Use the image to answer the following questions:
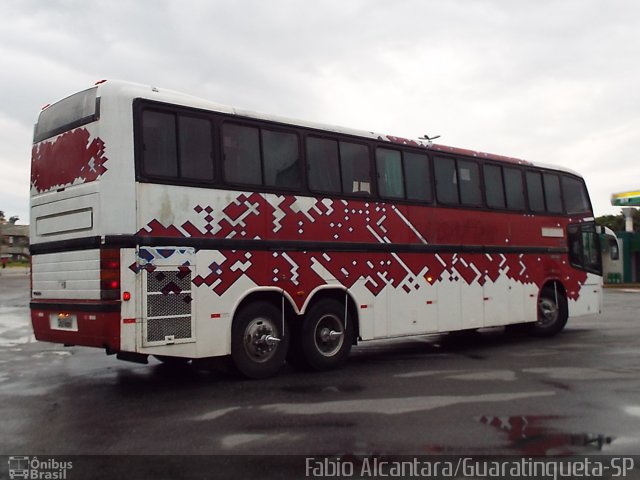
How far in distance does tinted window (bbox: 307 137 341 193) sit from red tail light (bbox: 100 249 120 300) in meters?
3.09

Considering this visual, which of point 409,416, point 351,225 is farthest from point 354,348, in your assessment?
point 409,416

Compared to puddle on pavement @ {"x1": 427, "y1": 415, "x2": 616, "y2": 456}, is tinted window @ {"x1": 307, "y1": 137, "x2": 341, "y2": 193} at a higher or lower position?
higher

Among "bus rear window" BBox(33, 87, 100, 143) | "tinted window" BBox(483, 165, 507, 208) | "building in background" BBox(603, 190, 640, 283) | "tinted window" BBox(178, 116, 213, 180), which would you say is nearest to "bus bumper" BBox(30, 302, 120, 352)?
"tinted window" BBox(178, 116, 213, 180)

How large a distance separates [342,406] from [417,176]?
5022 mm

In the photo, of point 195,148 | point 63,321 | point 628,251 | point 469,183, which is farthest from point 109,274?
point 628,251

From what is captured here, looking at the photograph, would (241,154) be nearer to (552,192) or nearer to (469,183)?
A: (469,183)

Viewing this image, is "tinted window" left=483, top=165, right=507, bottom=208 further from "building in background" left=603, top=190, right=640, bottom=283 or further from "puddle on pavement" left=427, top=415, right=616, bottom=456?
"building in background" left=603, top=190, right=640, bottom=283

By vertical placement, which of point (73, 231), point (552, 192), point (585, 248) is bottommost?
point (585, 248)

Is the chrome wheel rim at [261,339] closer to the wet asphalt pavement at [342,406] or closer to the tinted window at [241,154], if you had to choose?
the wet asphalt pavement at [342,406]

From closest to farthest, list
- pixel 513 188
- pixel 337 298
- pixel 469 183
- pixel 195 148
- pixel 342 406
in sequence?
pixel 342 406, pixel 195 148, pixel 337 298, pixel 469 183, pixel 513 188

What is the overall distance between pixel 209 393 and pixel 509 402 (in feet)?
11.5

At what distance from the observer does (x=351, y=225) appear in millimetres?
9523

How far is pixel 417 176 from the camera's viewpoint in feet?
35.1

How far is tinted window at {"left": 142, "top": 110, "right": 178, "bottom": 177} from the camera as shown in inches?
293
